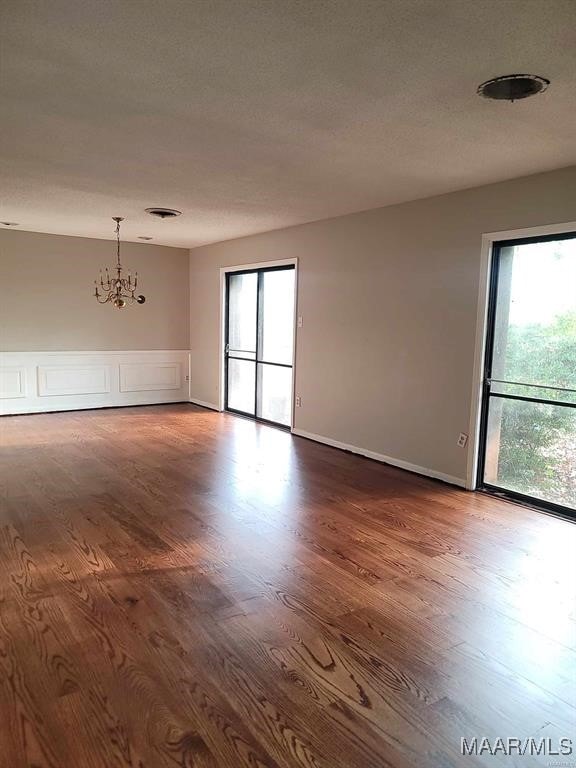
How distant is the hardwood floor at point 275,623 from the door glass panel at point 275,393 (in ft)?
7.13

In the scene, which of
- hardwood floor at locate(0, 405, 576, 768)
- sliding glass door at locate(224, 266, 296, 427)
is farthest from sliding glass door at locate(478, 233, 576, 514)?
sliding glass door at locate(224, 266, 296, 427)

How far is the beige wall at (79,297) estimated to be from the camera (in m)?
6.85

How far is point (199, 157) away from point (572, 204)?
252cm

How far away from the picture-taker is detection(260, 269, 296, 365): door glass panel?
6.31m

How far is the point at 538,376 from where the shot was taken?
3816mm

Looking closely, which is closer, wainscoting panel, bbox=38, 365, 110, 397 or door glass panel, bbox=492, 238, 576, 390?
door glass panel, bbox=492, 238, 576, 390

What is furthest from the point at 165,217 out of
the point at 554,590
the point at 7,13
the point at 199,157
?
the point at 554,590

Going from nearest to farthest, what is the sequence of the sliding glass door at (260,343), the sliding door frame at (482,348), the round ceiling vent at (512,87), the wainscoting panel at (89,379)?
the round ceiling vent at (512,87) < the sliding door frame at (482,348) < the sliding glass door at (260,343) < the wainscoting panel at (89,379)

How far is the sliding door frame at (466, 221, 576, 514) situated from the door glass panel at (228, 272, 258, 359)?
11.3 ft

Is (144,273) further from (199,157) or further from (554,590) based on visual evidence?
(554,590)

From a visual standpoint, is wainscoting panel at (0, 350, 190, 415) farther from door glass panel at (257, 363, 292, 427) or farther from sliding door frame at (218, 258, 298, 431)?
door glass panel at (257, 363, 292, 427)

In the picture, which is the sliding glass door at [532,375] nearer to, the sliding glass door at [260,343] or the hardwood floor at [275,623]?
the hardwood floor at [275,623]

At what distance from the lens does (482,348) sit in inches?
163

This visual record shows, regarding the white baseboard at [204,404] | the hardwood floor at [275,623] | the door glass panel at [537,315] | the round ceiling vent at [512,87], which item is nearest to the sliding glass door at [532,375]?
the door glass panel at [537,315]
